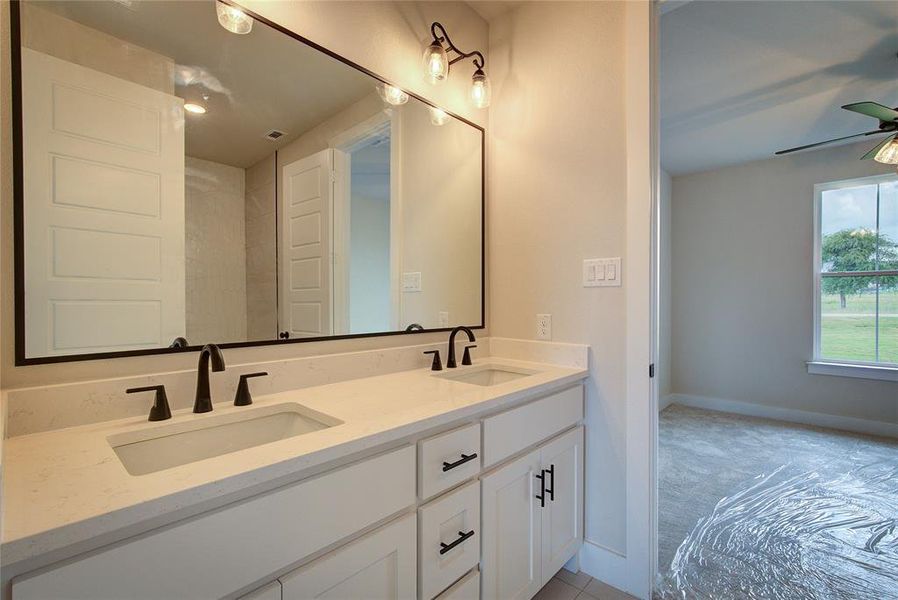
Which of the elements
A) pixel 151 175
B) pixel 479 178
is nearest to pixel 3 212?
pixel 151 175

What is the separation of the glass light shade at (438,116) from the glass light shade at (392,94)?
0.16 meters

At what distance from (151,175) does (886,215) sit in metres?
5.30

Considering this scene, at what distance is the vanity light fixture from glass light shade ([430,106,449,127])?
0.39 ft

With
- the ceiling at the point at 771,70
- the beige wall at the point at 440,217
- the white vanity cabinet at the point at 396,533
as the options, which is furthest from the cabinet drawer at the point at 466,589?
the ceiling at the point at 771,70

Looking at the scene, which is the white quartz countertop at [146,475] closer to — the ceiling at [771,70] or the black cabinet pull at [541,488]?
the black cabinet pull at [541,488]

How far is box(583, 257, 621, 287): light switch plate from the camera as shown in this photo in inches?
64.3

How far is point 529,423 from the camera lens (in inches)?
54.4

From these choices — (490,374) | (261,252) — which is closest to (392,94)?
(261,252)

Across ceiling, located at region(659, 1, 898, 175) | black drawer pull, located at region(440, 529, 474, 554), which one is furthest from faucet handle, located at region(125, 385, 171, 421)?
ceiling, located at region(659, 1, 898, 175)

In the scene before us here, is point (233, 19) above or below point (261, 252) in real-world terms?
above

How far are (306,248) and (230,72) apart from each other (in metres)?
0.57

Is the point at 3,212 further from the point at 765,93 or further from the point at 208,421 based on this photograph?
the point at 765,93

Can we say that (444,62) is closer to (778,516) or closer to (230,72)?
(230,72)

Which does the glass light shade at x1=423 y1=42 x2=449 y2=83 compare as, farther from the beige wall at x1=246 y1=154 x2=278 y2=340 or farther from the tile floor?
the tile floor
